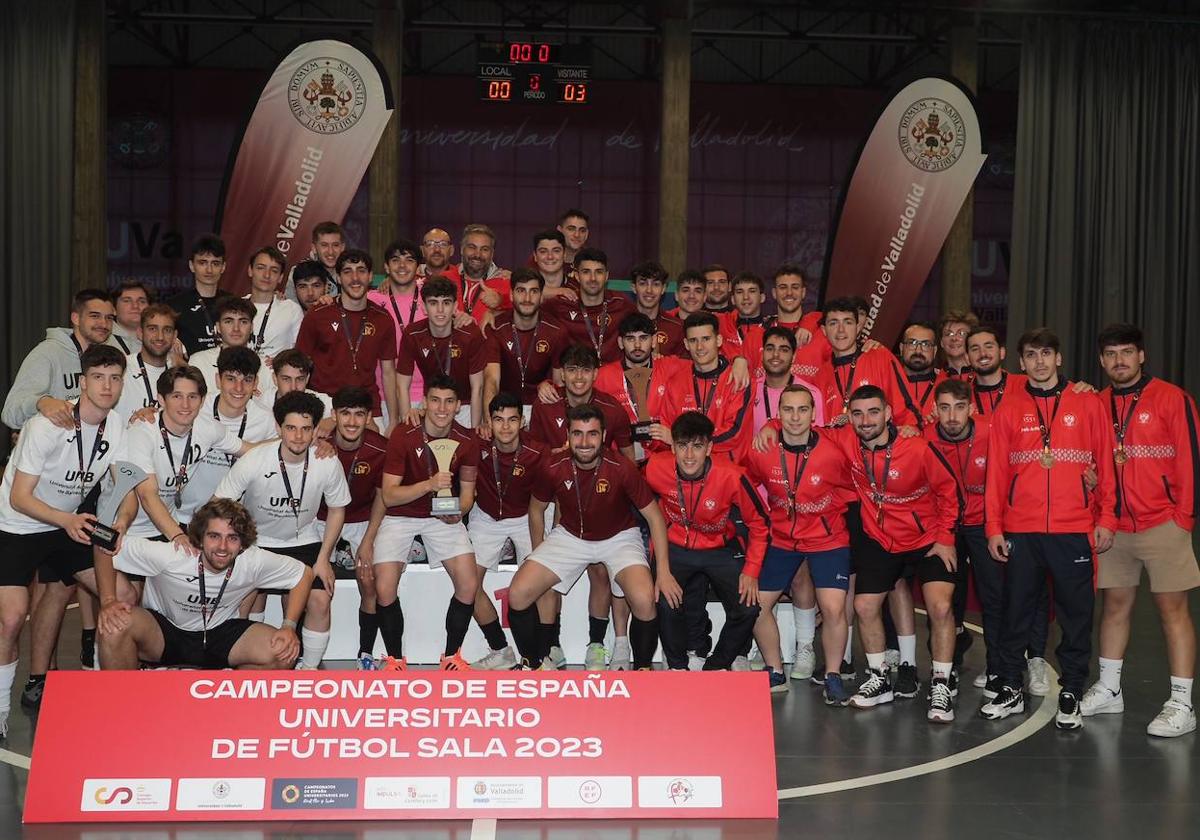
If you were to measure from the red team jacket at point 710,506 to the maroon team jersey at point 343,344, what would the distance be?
7.41 ft

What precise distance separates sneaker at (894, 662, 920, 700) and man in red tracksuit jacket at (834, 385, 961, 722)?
1 cm

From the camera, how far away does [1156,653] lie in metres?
8.29

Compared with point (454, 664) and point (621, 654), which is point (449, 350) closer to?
point (621, 654)

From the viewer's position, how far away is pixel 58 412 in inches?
237

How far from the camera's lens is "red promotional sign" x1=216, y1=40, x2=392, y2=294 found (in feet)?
39.6

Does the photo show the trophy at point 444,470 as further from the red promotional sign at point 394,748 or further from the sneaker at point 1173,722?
the sneaker at point 1173,722

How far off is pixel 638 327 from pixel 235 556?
10.2 feet

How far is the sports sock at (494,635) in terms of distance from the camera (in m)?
7.51

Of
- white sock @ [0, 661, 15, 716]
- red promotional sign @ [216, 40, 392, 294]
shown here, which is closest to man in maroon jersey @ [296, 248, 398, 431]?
white sock @ [0, 661, 15, 716]

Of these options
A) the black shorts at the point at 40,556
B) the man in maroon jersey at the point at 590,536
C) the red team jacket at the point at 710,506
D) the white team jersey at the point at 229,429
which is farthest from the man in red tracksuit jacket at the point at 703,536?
the black shorts at the point at 40,556

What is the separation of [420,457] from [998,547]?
3449 millimetres

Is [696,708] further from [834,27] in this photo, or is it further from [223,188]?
[834,27]

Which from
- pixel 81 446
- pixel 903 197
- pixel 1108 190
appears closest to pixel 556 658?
pixel 81 446

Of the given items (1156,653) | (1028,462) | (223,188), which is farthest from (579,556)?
(223,188)
